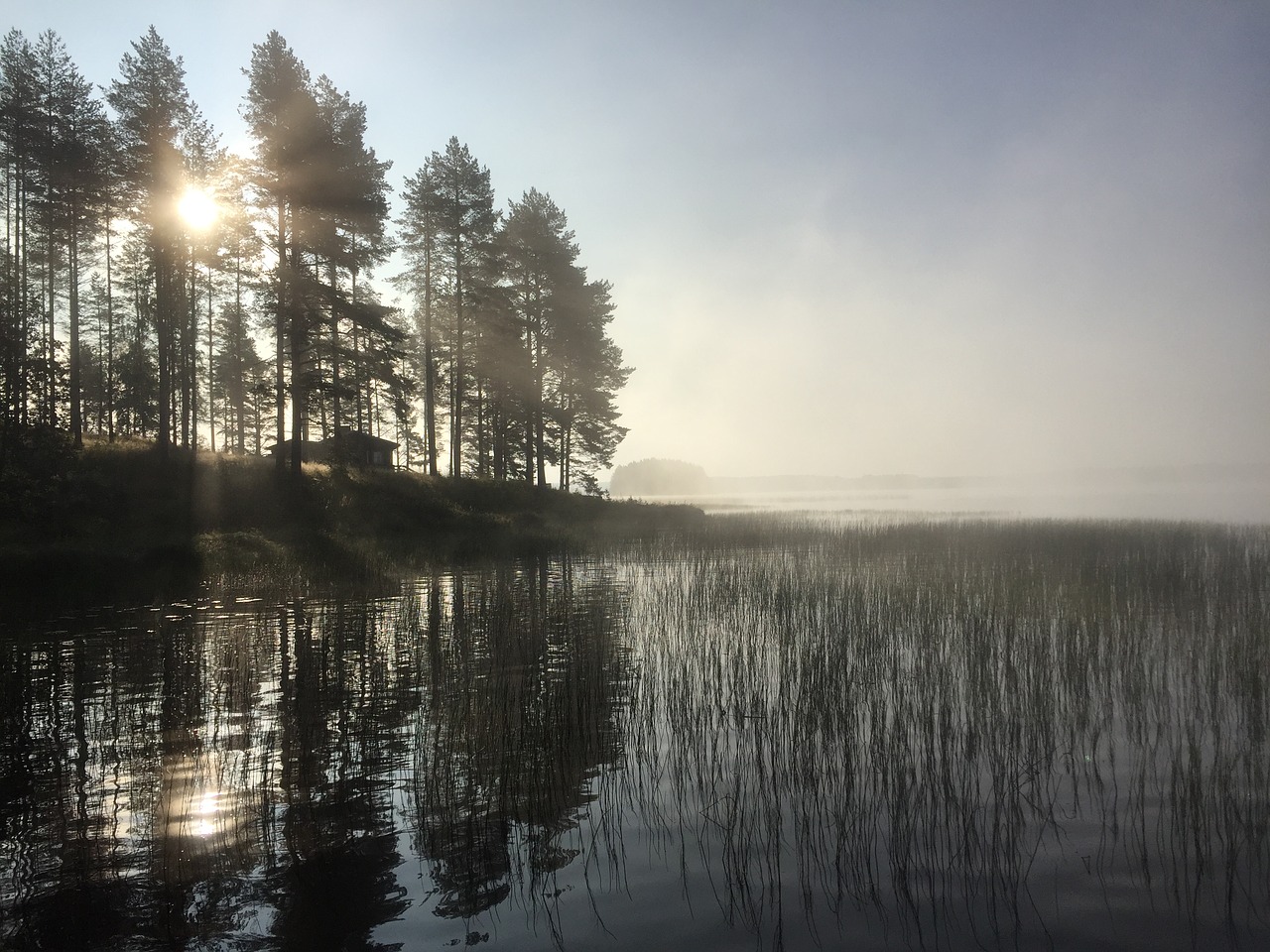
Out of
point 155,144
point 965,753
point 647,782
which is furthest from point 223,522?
point 965,753

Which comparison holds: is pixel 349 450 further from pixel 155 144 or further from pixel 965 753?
pixel 965 753

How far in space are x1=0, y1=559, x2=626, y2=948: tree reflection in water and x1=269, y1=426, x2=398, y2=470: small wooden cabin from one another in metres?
22.1

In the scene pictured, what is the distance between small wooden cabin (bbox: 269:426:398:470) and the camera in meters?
33.1

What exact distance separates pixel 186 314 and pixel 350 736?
3774 cm

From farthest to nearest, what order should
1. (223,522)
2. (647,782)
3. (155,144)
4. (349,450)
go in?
(349,450) → (155,144) → (223,522) → (647,782)

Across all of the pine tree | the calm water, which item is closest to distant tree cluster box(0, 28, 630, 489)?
the pine tree

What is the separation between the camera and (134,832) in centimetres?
513

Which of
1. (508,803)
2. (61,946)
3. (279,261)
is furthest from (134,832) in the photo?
(279,261)

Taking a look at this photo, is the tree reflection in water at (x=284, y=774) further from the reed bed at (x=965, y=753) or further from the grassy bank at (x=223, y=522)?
the grassy bank at (x=223, y=522)

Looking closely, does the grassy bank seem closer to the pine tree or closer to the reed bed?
the pine tree

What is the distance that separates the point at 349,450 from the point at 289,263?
33.7ft

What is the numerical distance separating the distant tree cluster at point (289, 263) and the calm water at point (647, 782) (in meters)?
18.3

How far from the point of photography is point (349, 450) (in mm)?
35344

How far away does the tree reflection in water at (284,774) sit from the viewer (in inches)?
171
